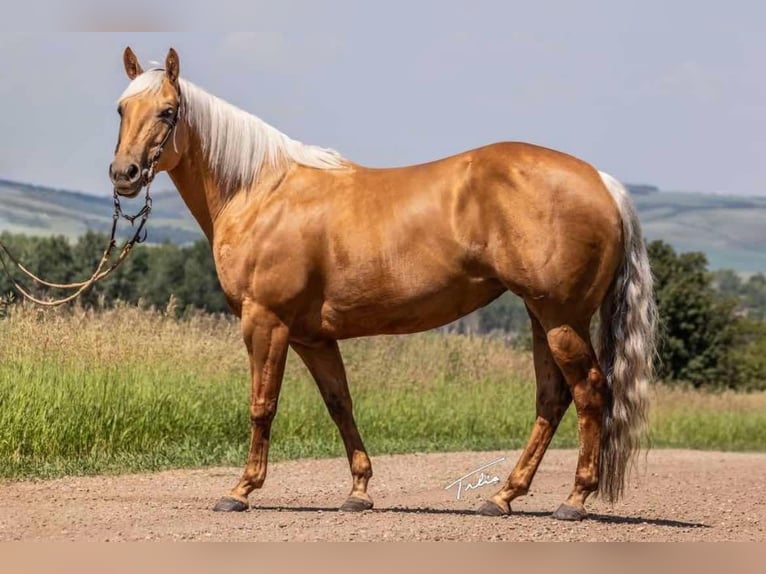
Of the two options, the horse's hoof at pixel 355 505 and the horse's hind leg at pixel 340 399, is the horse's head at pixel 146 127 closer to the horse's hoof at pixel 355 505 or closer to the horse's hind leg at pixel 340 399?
the horse's hind leg at pixel 340 399

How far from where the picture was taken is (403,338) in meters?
17.8

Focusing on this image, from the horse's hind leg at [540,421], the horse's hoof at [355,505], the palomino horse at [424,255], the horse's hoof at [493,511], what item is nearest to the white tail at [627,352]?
the palomino horse at [424,255]

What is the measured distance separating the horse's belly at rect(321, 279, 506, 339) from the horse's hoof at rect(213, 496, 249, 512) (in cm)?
119

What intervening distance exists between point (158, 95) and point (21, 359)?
4.83 metres

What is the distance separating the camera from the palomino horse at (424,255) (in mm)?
7297

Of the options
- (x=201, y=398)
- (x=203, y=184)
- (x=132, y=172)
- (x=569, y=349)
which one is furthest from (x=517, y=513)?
(x=201, y=398)

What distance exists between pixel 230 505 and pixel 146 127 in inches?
94.2

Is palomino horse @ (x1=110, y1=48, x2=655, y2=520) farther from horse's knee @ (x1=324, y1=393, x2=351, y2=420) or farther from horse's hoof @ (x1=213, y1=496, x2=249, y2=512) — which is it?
horse's knee @ (x1=324, y1=393, x2=351, y2=420)

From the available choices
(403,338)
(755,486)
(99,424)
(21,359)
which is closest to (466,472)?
(755,486)

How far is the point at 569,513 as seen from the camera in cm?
745

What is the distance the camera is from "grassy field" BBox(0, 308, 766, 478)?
11.0 m

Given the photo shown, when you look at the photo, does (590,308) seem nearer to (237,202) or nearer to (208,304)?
(237,202)
